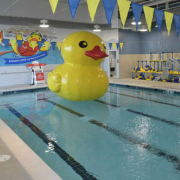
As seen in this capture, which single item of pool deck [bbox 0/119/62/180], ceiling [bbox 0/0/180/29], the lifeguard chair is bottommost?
pool deck [bbox 0/119/62/180]

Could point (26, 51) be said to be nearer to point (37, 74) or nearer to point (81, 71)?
point (37, 74)

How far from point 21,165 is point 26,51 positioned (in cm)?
952

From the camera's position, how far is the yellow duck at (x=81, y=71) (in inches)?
244

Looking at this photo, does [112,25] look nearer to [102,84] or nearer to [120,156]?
[102,84]

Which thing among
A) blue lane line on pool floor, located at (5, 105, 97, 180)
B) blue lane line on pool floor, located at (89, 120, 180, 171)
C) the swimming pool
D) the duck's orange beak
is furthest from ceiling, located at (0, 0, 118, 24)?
blue lane line on pool floor, located at (89, 120, 180, 171)

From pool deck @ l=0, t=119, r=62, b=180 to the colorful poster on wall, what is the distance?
7.43 m

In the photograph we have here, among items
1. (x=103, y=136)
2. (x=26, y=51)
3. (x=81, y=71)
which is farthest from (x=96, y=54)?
(x=26, y=51)

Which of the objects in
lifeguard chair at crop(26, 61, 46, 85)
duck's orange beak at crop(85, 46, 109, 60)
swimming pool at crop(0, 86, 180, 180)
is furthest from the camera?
lifeguard chair at crop(26, 61, 46, 85)

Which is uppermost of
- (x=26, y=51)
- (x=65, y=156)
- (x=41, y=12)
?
(x=41, y=12)

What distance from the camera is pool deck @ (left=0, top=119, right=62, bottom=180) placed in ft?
8.64

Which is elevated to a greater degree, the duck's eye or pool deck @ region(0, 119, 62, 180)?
the duck's eye

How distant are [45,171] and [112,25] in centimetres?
1089

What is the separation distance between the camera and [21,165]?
293cm

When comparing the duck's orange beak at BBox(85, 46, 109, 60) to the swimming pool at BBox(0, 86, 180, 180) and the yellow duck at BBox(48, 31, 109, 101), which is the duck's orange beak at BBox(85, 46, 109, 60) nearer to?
the yellow duck at BBox(48, 31, 109, 101)
